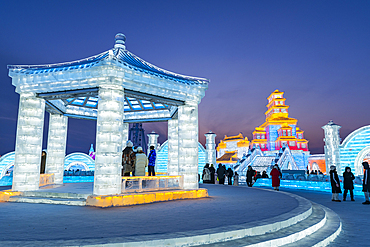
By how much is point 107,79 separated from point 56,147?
7.04 m

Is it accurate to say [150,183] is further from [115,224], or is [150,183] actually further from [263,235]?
[263,235]

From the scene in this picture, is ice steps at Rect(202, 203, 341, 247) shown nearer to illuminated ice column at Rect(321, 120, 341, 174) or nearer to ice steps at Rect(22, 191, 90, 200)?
ice steps at Rect(22, 191, 90, 200)

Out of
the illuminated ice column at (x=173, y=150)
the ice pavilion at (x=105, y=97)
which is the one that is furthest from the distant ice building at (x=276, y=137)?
the ice pavilion at (x=105, y=97)

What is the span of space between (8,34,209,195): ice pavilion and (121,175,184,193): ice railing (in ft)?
1.06

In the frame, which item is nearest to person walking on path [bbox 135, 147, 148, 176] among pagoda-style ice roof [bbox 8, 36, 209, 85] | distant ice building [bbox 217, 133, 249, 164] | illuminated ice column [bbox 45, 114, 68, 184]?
pagoda-style ice roof [bbox 8, 36, 209, 85]

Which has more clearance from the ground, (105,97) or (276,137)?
(276,137)

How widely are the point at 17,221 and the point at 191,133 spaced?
287 inches

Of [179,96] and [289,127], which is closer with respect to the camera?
[179,96]

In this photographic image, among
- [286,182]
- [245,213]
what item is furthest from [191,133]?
[286,182]

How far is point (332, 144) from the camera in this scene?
96.3 feet

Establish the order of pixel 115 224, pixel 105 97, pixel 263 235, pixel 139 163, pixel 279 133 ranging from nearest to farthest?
pixel 263 235 < pixel 115 224 < pixel 105 97 < pixel 139 163 < pixel 279 133

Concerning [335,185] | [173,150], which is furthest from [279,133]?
[335,185]

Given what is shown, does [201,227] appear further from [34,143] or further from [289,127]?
[289,127]

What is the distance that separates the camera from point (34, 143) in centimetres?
1067
